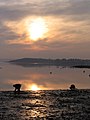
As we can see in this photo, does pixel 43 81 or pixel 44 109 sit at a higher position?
pixel 43 81

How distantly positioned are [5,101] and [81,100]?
7746 millimetres

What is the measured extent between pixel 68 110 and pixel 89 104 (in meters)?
4.37

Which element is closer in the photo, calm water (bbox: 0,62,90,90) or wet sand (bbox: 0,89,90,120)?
wet sand (bbox: 0,89,90,120)

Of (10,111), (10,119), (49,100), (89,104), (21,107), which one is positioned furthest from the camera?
(49,100)

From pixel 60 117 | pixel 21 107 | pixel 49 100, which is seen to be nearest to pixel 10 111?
pixel 21 107

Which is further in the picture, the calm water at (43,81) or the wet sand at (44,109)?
the calm water at (43,81)

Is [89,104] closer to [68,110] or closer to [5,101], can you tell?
[68,110]

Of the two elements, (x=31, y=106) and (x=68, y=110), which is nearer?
(x=68, y=110)

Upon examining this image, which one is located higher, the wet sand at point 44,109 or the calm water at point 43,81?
the calm water at point 43,81

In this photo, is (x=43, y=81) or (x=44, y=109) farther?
(x=43, y=81)

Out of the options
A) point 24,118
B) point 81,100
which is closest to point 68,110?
point 24,118

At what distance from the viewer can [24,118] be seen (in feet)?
76.2

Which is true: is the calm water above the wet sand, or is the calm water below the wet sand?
above

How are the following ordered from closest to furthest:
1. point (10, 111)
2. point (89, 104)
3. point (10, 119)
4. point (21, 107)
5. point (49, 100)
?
point (10, 119)
point (10, 111)
point (21, 107)
point (89, 104)
point (49, 100)
